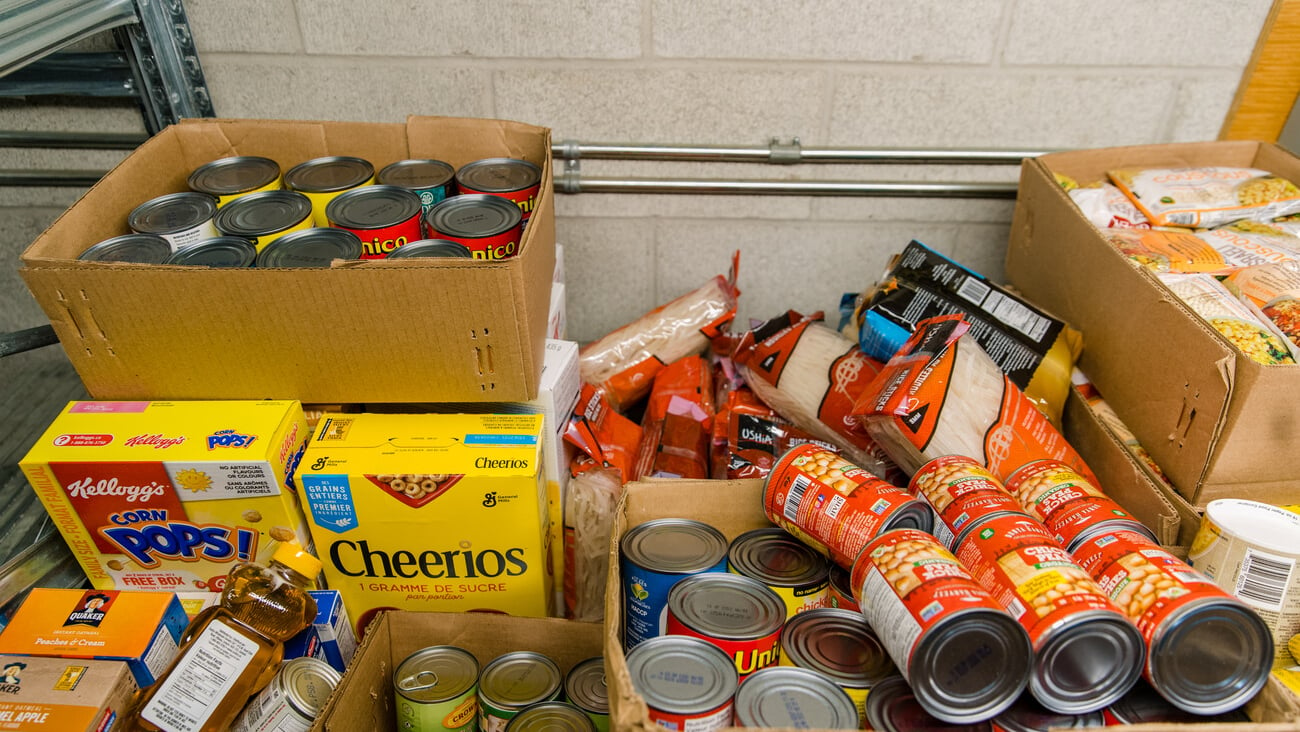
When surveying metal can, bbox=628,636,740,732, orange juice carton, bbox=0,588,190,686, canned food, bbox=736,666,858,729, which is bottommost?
orange juice carton, bbox=0,588,190,686

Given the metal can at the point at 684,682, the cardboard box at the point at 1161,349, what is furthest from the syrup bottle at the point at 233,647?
the cardboard box at the point at 1161,349

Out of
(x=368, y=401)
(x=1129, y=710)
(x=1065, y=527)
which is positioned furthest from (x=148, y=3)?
(x=1129, y=710)

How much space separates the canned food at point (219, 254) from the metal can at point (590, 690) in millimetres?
793

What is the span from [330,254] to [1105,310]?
4.30 ft

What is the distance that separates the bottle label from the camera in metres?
0.97

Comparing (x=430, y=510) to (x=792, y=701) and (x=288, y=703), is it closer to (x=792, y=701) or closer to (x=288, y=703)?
(x=288, y=703)

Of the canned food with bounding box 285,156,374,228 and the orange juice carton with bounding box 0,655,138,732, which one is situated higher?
the canned food with bounding box 285,156,374,228

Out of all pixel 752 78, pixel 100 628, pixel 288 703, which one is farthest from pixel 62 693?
pixel 752 78

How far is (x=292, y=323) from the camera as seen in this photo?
1132mm

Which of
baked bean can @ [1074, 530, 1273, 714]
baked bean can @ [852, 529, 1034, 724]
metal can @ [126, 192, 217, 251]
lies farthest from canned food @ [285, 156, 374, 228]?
baked bean can @ [1074, 530, 1273, 714]

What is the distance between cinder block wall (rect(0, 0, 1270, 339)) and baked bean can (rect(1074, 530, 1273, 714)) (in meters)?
1.15

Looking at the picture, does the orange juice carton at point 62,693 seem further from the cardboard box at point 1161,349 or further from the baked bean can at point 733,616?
the cardboard box at point 1161,349

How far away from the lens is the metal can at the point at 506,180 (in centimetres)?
139

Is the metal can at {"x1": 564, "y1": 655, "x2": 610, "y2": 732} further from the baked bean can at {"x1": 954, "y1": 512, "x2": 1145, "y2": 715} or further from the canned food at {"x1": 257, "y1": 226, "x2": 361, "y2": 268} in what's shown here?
the canned food at {"x1": 257, "y1": 226, "x2": 361, "y2": 268}
